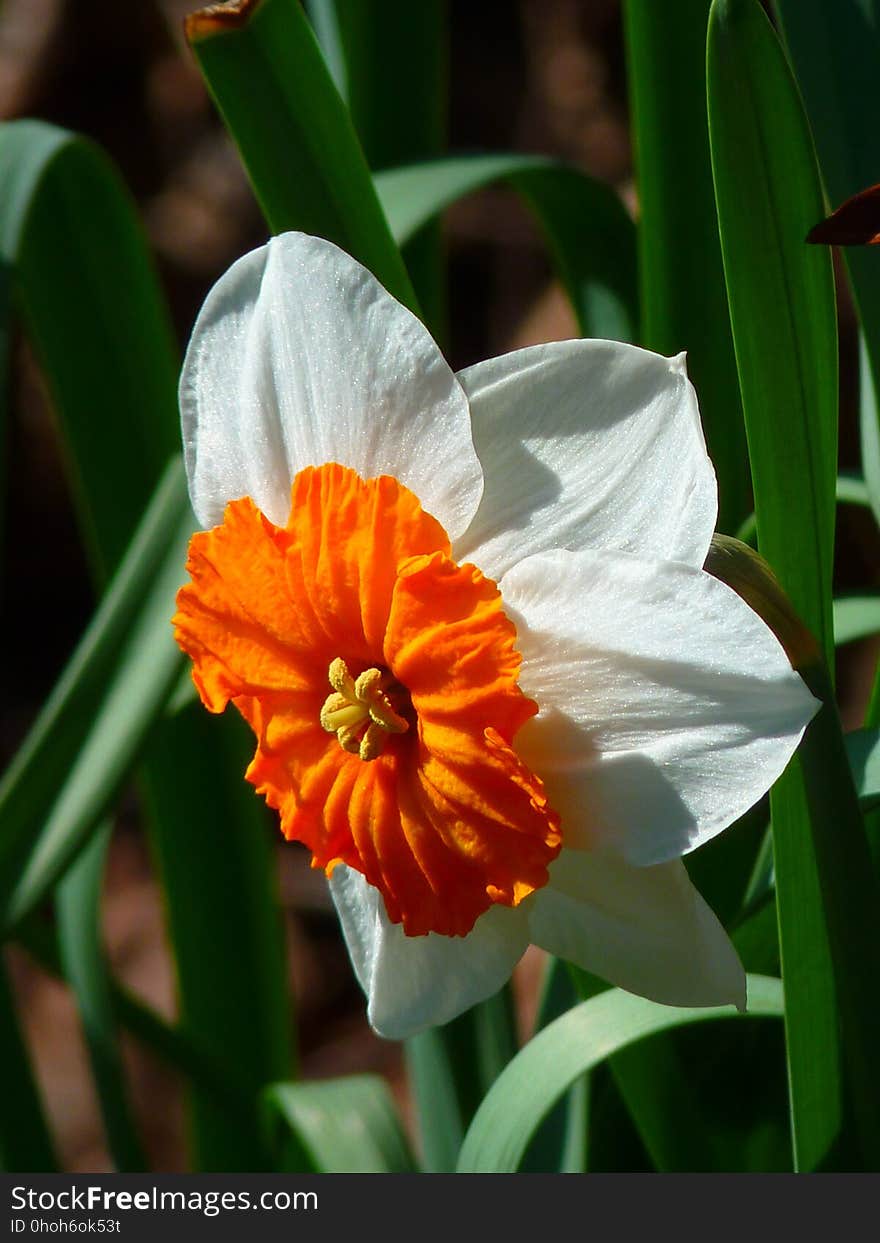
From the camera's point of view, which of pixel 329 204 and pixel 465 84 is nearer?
pixel 329 204

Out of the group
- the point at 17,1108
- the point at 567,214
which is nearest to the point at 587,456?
the point at 567,214

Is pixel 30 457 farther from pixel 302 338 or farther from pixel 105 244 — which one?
pixel 302 338

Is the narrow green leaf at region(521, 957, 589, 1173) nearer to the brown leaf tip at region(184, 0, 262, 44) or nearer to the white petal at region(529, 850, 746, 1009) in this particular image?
the white petal at region(529, 850, 746, 1009)

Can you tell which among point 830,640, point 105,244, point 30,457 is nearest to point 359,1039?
point 30,457

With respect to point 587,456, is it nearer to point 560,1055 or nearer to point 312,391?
point 312,391

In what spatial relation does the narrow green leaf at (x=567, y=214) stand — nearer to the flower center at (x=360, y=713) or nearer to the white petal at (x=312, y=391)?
the white petal at (x=312, y=391)
